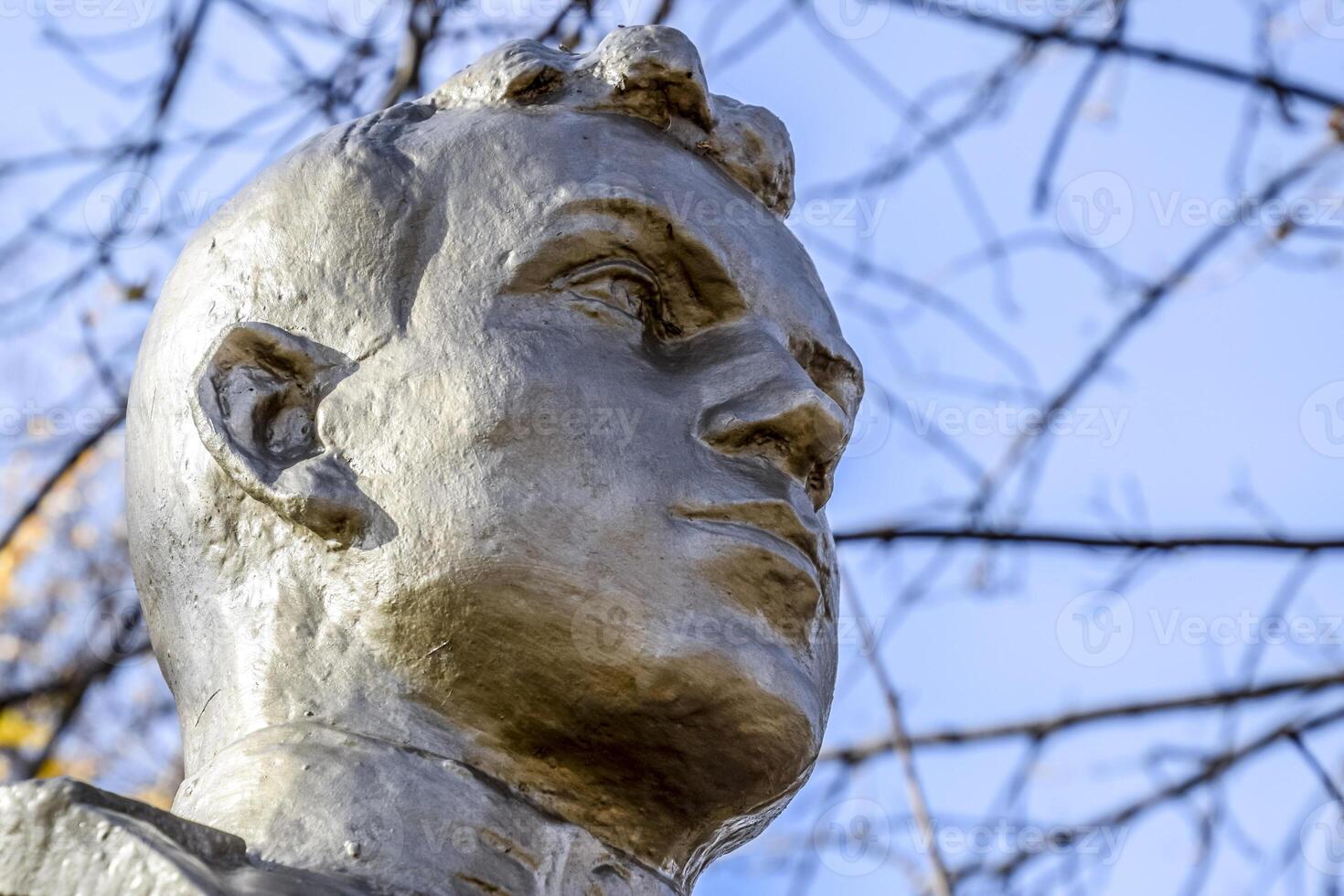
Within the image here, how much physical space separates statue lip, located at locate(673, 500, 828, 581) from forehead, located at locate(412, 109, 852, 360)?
40 centimetres

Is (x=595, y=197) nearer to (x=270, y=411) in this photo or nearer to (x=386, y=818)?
(x=270, y=411)

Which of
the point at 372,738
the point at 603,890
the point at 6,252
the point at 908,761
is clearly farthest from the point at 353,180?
the point at 908,761

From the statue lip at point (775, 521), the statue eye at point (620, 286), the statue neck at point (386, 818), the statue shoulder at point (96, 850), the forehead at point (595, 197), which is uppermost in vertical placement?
the forehead at point (595, 197)

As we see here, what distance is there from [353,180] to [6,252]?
7.29ft

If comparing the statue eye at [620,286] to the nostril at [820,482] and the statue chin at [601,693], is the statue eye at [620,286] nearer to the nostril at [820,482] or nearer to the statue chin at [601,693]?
the nostril at [820,482]

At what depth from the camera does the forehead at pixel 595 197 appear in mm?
3555

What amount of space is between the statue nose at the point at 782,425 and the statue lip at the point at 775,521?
3.8 inches

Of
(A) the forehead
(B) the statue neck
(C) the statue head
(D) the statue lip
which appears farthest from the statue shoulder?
(A) the forehead

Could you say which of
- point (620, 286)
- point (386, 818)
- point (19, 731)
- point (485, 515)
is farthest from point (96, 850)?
point (19, 731)

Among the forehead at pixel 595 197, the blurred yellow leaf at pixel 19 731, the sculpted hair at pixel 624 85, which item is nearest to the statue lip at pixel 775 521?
the forehead at pixel 595 197

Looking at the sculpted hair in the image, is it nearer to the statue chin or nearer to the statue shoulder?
the statue chin

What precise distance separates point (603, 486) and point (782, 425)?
0.32m

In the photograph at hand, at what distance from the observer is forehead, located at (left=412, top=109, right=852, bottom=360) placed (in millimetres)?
3555

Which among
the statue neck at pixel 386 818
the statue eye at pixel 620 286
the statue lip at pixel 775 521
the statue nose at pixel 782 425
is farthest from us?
the statue eye at pixel 620 286
